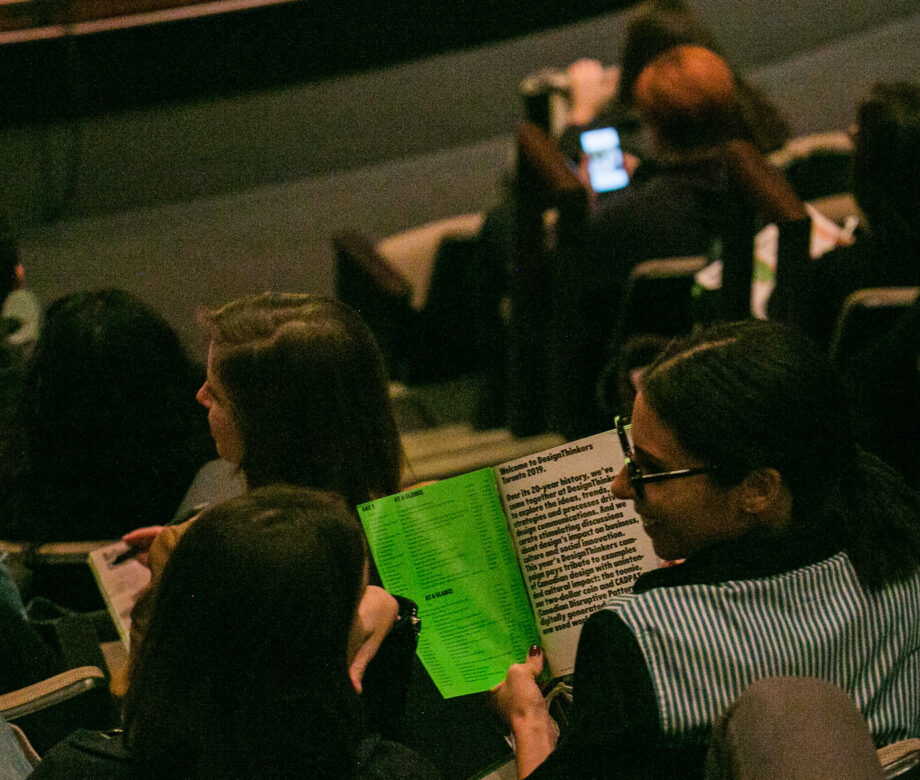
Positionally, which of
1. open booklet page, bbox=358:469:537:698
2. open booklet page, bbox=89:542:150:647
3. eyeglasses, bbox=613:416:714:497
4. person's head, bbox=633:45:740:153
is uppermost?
person's head, bbox=633:45:740:153

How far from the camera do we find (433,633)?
1.39 meters

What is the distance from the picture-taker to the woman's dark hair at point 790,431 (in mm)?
1242

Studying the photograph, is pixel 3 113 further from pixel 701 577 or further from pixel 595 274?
pixel 701 577

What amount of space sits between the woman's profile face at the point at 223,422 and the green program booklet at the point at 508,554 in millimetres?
359

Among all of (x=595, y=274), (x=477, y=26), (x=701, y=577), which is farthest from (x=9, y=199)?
(x=701, y=577)

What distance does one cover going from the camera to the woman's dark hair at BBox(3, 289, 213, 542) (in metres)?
1.99

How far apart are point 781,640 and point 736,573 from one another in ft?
0.28

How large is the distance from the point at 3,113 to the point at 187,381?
2.75m

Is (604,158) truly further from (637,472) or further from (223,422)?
(637,472)

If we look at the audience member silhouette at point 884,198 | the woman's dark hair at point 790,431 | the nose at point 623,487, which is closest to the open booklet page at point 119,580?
the nose at point 623,487

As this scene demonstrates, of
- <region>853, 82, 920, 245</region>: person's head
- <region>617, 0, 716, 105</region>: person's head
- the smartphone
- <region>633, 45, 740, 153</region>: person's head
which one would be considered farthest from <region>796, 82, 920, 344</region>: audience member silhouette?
the smartphone

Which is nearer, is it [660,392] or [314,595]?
[314,595]

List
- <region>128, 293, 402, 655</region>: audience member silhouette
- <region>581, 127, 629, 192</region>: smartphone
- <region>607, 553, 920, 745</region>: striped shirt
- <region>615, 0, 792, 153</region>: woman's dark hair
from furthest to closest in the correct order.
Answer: <region>581, 127, 629, 192</region>: smartphone < <region>615, 0, 792, 153</region>: woman's dark hair < <region>128, 293, 402, 655</region>: audience member silhouette < <region>607, 553, 920, 745</region>: striped shirt

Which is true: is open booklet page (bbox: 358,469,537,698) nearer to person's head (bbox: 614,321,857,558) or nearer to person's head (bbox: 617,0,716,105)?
person's head (bbox: 614,321,857,558)
